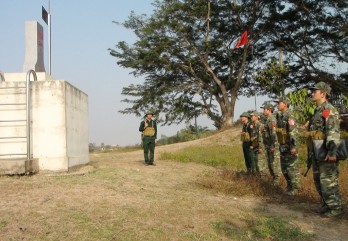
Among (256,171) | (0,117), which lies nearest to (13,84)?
(0,117)

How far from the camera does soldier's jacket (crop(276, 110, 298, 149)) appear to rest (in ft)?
22.0

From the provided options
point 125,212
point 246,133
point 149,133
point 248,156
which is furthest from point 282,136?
point 149,133

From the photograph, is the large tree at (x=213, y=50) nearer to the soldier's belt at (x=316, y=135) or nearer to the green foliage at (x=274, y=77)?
the green foliage at (x=274, y=77)

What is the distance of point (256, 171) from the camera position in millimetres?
8984

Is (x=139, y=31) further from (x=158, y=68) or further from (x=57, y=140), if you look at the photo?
(x=57, y=140)

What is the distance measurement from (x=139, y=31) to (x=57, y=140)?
1758 cm

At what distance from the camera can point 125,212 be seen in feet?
16.1

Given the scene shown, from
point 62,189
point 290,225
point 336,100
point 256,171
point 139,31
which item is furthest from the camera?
point 139,31

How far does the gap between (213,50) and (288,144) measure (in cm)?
1833

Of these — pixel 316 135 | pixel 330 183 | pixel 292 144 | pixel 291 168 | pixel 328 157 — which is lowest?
pixel 330 183

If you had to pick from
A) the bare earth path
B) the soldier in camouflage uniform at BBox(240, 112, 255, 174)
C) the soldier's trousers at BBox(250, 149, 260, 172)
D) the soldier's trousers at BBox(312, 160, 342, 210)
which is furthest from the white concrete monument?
the soldier's trousers at BBox(312, 160, 342, 210)

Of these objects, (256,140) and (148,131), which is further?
(148,131)

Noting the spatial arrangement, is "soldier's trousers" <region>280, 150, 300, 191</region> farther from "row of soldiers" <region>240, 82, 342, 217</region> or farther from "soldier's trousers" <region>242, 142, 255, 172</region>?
"soldier's trousers" <region>242, 142, 255, 172</region>

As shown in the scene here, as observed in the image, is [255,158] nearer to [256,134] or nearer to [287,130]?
[256,134]
